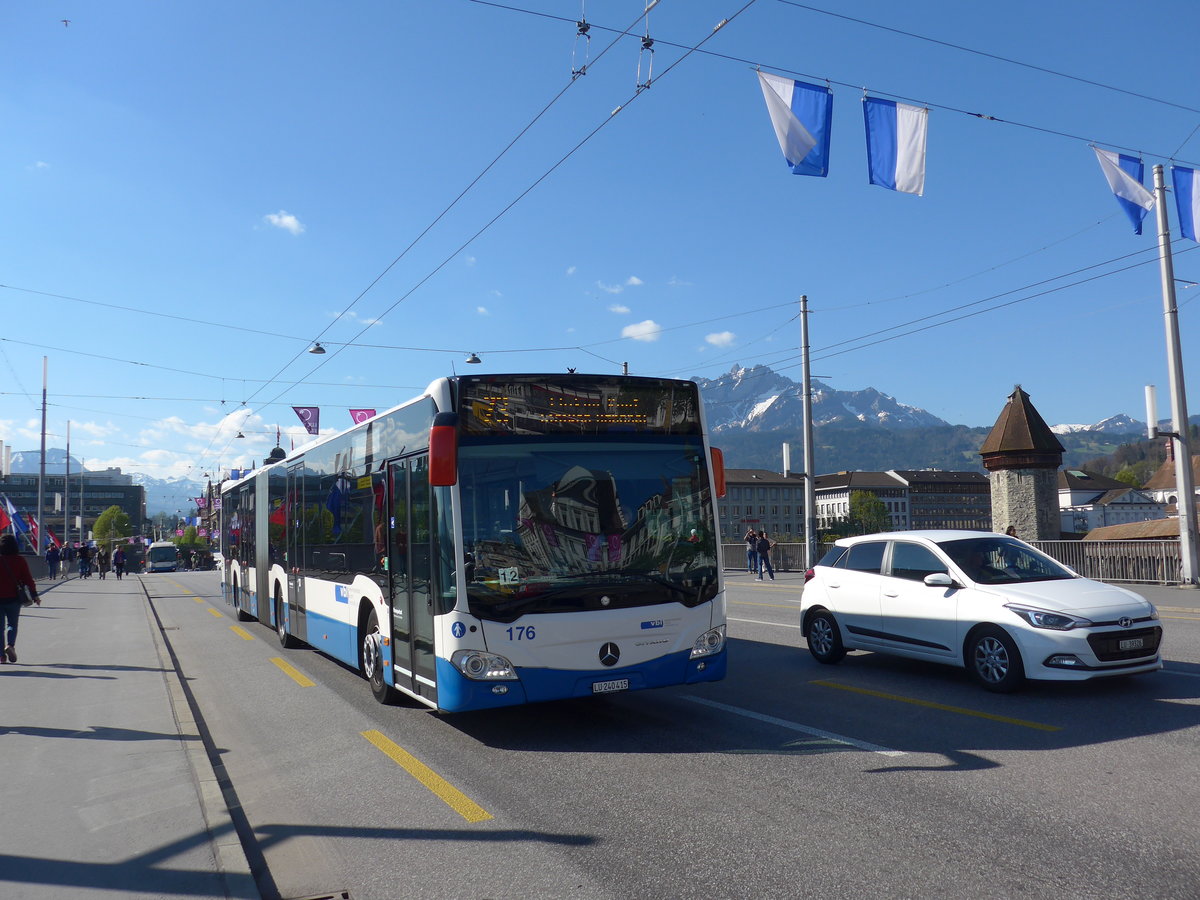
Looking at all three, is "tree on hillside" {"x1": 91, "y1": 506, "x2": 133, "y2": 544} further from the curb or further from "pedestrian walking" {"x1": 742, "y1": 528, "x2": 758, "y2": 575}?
the curb

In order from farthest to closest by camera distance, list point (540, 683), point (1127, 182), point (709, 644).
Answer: point (1127, 182), point (709, 644), point (540, 683)

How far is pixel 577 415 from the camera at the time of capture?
8.12 metres

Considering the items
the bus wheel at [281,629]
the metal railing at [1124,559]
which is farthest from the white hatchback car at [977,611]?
the metal railing at [1124,559]

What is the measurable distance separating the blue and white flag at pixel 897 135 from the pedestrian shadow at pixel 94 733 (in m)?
11.8

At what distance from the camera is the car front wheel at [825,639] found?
37.0 ft

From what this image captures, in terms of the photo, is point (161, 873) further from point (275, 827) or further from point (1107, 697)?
point (1107, 697)

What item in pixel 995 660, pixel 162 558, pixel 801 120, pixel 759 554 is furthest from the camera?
pixel 162 558

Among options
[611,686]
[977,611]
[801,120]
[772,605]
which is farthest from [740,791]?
[772,605]

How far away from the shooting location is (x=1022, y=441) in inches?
1356

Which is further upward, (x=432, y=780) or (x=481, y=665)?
(x=481, y=665)

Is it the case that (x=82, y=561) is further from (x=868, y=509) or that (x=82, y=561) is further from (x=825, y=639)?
(x=868, y=509)

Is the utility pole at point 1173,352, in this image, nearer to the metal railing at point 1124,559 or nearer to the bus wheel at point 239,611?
the metal railing at point 1124,559

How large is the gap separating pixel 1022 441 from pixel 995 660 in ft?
92.0

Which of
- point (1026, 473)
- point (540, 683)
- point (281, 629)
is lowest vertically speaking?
point (281, 629)
